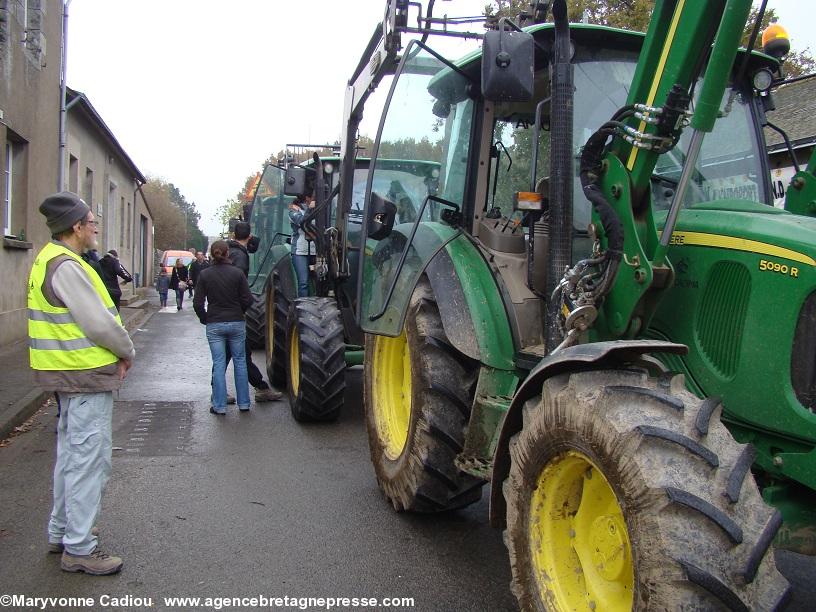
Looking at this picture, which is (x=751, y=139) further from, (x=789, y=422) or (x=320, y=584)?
(x=320, y=584)

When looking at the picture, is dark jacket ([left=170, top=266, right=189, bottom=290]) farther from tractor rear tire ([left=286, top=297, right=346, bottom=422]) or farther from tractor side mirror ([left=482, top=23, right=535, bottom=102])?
tractor side mirror ([left=482, top=23, right=535, bottom=102])

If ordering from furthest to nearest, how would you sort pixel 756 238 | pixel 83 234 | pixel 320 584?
pixel 83 234 → pixel 320 584 → pixel 756 238

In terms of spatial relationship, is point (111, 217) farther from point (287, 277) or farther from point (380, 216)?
point (380, 216)

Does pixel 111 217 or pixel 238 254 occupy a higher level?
pixel 111 217

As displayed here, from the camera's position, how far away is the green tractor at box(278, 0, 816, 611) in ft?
7.69

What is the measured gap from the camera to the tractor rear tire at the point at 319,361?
6605mm

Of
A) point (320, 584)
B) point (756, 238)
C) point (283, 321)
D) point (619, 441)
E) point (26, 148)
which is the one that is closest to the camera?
point (619, 441)

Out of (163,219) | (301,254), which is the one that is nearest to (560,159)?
Result: (301,254)

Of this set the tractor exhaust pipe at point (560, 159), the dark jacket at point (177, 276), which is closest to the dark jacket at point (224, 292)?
the tractor exhaust pipe at point (560, 159)

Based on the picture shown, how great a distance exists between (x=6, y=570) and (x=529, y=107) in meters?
3.64

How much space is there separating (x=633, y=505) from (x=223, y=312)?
585 cm

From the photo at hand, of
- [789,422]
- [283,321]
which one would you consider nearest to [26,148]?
[283,321]

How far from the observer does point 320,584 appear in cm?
373

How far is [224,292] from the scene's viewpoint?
24.7 feet
